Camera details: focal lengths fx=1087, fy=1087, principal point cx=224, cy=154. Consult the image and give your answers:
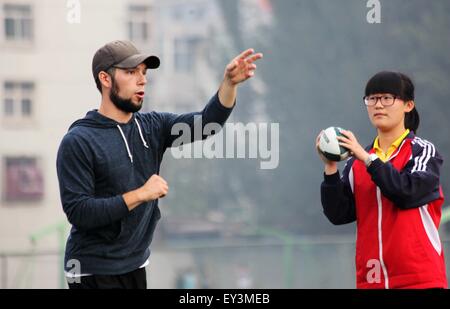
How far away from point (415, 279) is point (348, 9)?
135 ft

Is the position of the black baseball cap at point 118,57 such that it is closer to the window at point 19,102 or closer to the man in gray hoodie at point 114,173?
the man in gray hoodie at point 114,173

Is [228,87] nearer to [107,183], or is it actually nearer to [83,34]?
[107,183]

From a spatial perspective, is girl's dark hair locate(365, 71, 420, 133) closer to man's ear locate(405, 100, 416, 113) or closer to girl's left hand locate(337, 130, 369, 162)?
man's ear locate(405, 100, 416, 113)

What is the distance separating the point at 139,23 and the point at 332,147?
45024 millimetres

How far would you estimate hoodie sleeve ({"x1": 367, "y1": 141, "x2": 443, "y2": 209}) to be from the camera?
4.74 m

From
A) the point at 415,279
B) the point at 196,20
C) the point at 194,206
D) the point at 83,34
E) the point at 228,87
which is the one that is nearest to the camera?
the point at 415,279

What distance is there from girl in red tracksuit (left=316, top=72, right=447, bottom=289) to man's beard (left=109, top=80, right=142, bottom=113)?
35.7 inches

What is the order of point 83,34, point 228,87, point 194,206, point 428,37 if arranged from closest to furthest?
1. point 228,87
2. point 428,37
3. point 83,34
4. point 194,206

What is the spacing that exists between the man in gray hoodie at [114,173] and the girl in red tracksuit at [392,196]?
635 mm

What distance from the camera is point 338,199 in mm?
4992

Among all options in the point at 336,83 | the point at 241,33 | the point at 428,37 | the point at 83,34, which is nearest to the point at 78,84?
the point at 83,34

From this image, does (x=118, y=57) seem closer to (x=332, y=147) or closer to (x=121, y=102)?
(x=121, y=102)

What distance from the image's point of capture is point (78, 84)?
146 feet

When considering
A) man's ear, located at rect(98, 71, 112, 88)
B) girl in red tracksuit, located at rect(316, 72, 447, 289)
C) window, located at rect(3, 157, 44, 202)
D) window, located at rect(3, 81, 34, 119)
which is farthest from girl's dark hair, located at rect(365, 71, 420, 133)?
window, located at rect(3, 81, 34, 119)
